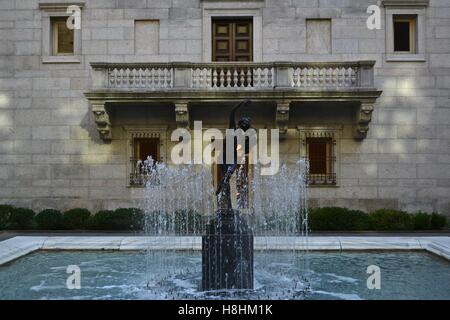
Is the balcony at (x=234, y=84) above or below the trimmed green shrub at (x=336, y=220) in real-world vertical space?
above

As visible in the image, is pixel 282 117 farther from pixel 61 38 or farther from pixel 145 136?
pixel 61 38

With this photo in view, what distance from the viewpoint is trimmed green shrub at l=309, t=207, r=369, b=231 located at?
18.3 meters

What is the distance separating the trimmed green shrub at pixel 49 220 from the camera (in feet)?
62.0

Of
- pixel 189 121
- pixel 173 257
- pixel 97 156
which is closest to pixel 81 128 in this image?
pixel 97 156

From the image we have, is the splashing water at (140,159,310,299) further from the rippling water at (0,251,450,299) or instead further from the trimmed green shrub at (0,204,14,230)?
the trimmed green shrub at (0,204,14,230)

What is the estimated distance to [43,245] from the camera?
13.4 m

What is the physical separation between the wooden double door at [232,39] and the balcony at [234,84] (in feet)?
4.95

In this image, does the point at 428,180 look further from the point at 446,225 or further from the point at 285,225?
the point at 285,225

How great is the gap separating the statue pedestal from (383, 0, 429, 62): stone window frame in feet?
47.3

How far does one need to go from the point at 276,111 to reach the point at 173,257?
894 centimetres

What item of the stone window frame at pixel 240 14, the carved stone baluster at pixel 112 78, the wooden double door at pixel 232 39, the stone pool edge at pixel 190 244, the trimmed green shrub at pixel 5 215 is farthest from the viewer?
the wooden double door at pixel 232 39

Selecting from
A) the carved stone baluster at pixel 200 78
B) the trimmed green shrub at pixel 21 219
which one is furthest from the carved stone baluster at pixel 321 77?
the trimmed green shrub at pixel 21 219

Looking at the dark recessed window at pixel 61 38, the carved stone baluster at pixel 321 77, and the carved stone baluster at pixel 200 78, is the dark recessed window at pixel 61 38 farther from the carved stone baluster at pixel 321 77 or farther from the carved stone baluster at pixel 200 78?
the carved stone baluster at pixel 321 77

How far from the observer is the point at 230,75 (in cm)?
1942
